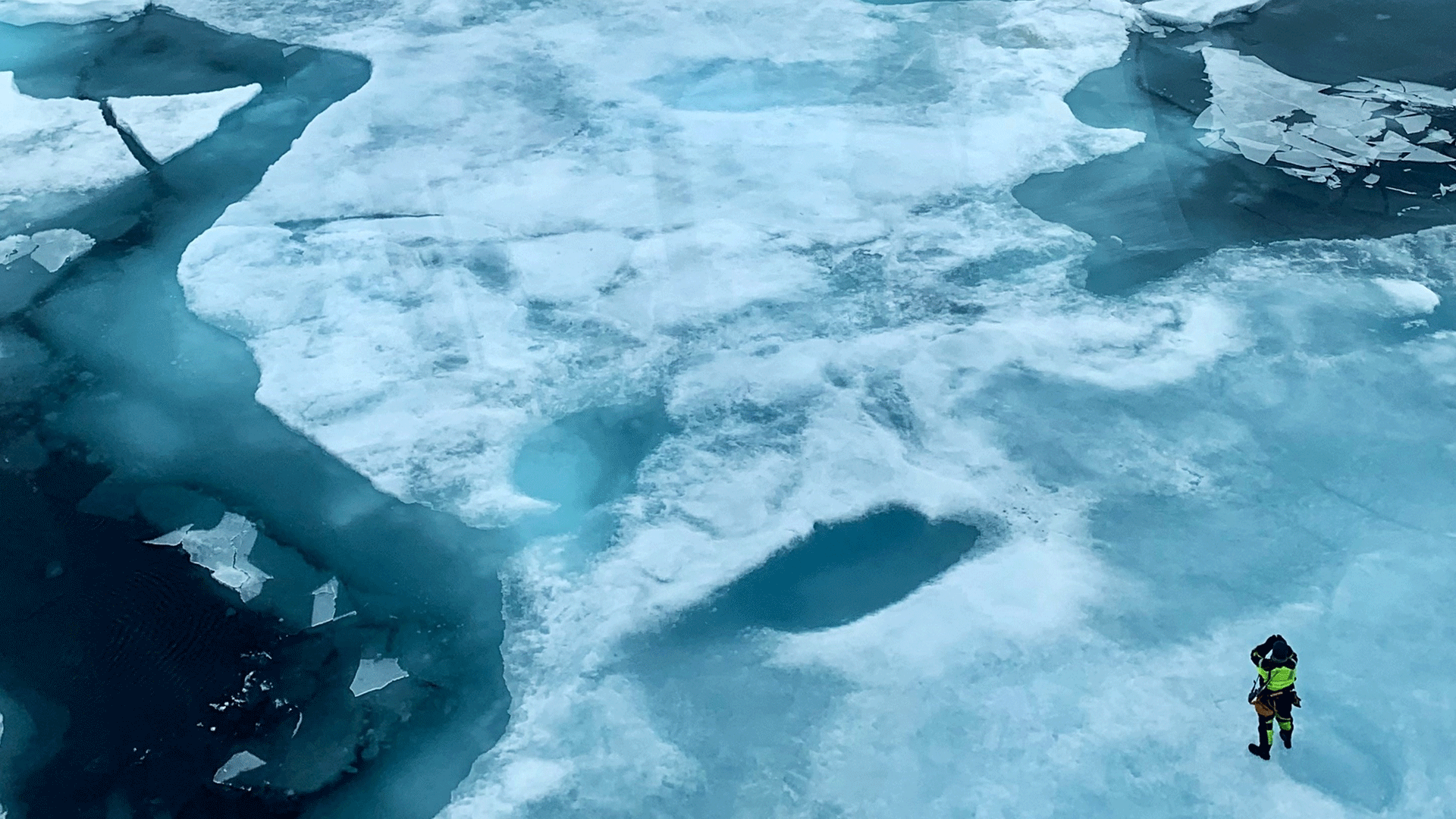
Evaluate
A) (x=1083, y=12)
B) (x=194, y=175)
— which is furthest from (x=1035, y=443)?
(x=194, y=175)

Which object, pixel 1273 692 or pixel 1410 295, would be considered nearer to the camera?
pixel 1273 692

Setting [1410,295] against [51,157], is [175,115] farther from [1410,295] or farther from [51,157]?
[1410,295]

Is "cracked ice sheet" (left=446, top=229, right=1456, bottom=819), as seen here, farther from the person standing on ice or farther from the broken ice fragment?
the broken ice fragment

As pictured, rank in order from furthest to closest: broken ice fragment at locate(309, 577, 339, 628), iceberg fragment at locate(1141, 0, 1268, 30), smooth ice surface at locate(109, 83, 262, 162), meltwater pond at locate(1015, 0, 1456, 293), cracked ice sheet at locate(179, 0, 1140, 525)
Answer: iceberg fragment at locate(1141, 0, 1268, 30), smooth ice surface at locate(109, 83, 262, 162), meltwater pond at locate(1015, 0, 1456, 293), cracked ice sheet at locate(179, 0, 1140, 525), broken ice fragment at locate(309, 577, 339, 628)

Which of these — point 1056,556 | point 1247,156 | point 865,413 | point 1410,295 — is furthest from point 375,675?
point 1247,156

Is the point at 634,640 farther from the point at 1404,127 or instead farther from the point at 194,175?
the point at 1404,127

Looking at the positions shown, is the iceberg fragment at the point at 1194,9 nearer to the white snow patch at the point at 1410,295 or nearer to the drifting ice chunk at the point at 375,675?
the white snow patch at the point at 1410,295

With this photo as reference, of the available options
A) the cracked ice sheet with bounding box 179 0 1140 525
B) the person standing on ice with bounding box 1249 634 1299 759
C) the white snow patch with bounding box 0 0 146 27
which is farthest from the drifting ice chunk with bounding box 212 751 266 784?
the white snow patch with bounding box 0 0 146 27
